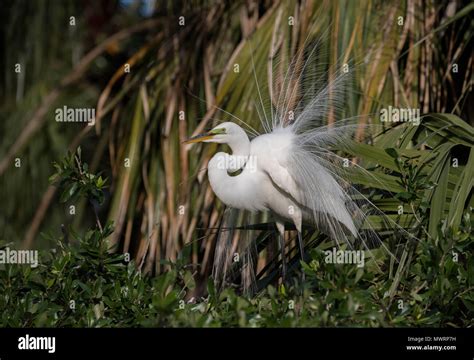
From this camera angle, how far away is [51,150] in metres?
3.80

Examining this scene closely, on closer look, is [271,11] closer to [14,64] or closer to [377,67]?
[377,67]

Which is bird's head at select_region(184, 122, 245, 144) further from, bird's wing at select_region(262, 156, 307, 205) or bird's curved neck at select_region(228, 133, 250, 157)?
bird's wing at select_region(262, 156, 307, 205)
